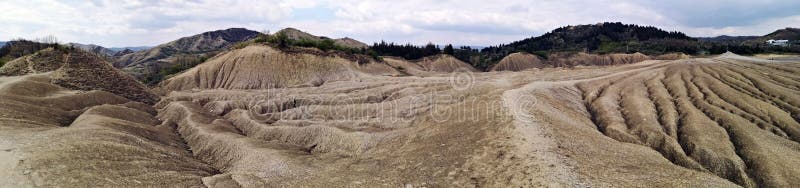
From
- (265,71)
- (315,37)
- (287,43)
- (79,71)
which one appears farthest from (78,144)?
(315,37)

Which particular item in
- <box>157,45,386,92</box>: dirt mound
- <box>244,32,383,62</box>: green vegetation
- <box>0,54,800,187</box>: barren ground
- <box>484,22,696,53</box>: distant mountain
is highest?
<box>484,22,696,53</box>: distant mountain

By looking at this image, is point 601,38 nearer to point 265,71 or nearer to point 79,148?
point 265,71

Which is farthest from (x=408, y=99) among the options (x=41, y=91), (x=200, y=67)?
(x=200, y=67)

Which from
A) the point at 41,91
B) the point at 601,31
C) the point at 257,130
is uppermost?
the point at 601,31

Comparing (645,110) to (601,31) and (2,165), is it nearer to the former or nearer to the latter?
(2,165)

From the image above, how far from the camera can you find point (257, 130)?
3950 centimetres

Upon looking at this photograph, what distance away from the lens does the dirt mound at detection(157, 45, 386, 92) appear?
234 ft

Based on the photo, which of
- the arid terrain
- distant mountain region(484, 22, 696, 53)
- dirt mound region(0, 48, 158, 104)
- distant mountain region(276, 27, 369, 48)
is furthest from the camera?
distant mountain region(276, 27, 369, 48)

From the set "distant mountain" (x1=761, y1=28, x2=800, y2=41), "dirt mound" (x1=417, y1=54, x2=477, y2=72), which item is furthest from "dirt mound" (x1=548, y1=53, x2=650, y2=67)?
"distant mountain" (x1=761, y1=28, x2=800, y2=41)

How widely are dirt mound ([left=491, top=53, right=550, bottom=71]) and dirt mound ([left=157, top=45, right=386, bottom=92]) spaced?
5485 cm

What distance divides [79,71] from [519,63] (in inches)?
3865

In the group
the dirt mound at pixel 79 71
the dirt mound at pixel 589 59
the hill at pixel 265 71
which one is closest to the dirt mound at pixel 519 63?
the dirt mound at pixel 589 59

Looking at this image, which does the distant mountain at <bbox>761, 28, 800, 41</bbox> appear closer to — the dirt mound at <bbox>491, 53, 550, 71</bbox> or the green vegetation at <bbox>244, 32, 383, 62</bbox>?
the dirt mound at <bbox>491, 53, 550, 71</bbox>

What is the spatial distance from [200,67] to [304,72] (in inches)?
777
